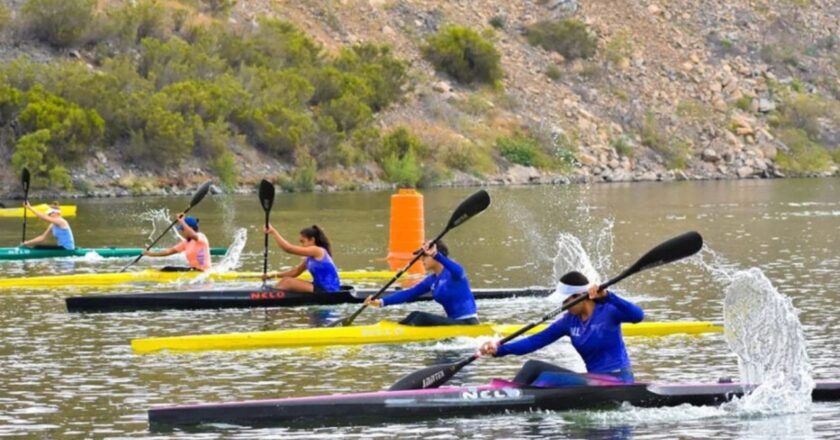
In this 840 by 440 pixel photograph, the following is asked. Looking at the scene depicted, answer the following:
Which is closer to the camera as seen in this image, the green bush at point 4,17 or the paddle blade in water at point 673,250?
the paddle blade in water at point 673,250

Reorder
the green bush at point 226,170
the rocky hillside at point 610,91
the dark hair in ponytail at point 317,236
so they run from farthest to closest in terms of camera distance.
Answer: the rocky hillside at point 610,91, the green bush at point 226,170, the dark hair in ponytail at point 317,236

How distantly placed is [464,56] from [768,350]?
6610 centimetres

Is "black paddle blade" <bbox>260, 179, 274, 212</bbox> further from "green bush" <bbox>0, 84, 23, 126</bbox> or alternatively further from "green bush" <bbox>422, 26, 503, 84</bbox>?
"green bush" <bbox>422, 26, 503, 84</bbox>

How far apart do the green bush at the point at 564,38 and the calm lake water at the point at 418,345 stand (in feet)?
128

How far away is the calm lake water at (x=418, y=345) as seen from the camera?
16438mm

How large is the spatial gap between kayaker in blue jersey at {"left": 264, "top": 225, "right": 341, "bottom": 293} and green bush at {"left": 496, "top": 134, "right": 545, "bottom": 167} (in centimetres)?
5217

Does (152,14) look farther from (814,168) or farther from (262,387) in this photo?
(262,387)

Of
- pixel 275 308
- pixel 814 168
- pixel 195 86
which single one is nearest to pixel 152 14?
pixel 195 86

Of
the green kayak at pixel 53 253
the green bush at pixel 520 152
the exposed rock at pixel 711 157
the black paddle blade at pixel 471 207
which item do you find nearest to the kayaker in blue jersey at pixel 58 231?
the green kayak at pixel 53 253

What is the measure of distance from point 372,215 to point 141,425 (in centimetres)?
3479

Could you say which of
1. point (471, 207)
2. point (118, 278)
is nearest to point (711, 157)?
point (118, 278)

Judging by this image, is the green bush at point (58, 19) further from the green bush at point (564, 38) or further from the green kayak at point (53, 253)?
the green kayak at point (53, 253)

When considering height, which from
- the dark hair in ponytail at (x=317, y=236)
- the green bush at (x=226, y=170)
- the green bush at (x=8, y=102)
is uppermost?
the green bush at (x=8, y=102)

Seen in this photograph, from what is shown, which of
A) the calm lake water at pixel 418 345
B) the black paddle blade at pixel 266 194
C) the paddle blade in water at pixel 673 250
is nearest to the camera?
the calm lake water at pixel 418 345
